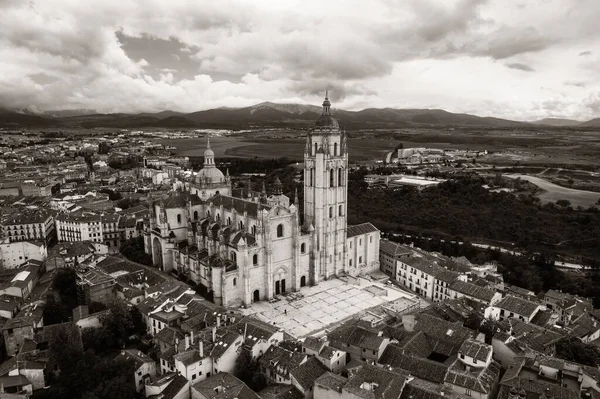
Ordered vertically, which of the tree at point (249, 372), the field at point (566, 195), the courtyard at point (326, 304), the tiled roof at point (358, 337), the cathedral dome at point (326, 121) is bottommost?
the courtyard at point (326, 304)

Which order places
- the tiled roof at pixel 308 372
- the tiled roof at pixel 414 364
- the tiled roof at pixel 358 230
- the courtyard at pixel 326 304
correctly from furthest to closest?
1. the tiled roof at pixel 358 230
2. the courtyard at pixel 326 304
3. the tiled roof at pixel 414 364
4. the tiled roof at pixel 308 372

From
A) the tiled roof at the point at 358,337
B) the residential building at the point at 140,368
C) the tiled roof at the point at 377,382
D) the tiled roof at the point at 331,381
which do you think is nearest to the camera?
the tiled roof at the point at 377,382

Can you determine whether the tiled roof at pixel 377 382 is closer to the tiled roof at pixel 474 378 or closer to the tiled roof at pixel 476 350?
the tiled roof at pixel 474 378

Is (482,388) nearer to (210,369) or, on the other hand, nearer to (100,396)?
(210,369)

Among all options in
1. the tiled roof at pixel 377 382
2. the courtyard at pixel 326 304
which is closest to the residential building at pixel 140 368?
the courtyard at pixel 326 304

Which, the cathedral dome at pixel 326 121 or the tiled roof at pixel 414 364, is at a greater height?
the cathedral dome at pixel 326 121

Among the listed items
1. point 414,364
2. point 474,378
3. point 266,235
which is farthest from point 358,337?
point 266,235

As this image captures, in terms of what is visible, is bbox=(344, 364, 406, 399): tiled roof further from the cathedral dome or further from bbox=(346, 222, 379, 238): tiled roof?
the cathedral dome
